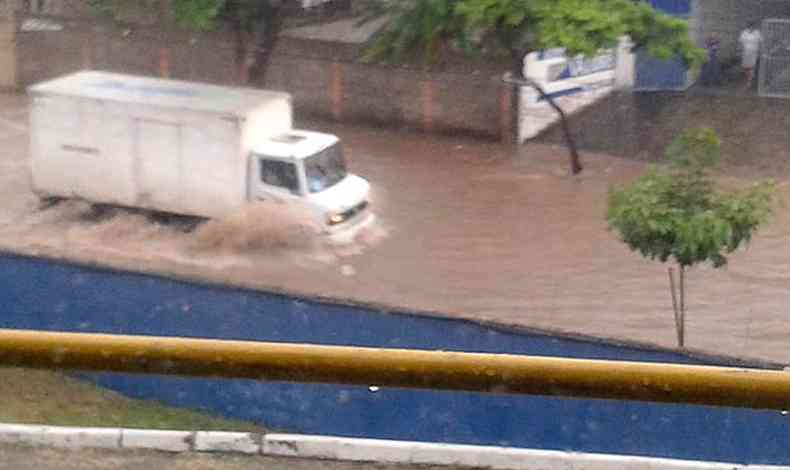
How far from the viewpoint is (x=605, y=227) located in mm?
18547

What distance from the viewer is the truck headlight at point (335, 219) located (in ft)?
57.7

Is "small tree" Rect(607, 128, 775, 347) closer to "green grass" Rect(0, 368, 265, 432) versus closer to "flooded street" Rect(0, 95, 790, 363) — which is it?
"flooded street" Rect(0, 95, 790, 363)

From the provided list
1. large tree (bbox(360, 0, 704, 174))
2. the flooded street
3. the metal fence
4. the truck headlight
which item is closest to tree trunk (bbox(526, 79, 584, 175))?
large tree (bbox(360, 0, 704, 174))

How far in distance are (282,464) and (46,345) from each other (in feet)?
3.70

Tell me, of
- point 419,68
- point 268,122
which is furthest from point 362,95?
point 268,122

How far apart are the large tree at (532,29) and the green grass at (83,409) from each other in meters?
11.4

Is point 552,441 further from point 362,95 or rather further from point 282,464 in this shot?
point 362,95

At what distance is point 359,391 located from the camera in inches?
313

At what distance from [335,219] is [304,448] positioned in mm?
13839

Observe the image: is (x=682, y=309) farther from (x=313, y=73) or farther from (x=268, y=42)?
(x=313, y=73)

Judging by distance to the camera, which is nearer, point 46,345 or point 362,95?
point 46,345

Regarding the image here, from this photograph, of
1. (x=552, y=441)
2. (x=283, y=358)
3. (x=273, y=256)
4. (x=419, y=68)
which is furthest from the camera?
(x=419, y=68)

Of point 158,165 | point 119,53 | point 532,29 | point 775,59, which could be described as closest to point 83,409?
point 158,165

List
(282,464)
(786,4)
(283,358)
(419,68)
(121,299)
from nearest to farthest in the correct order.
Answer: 1. (283,358)
2. (282,464)
3. (121,299)
4. (419,68)
5. (786,4)
